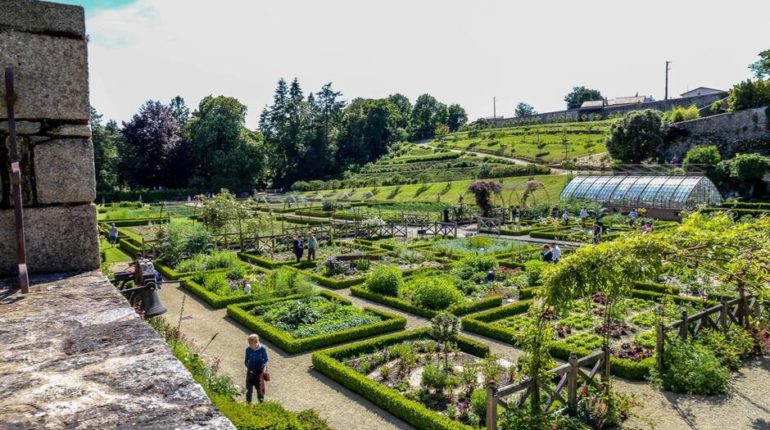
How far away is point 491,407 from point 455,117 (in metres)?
112

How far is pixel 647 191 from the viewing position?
124 ft

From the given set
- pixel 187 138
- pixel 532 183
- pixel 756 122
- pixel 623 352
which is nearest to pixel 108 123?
pixel 187 138

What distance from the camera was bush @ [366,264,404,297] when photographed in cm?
1725

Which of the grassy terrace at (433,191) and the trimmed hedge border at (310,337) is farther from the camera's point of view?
the grassy terrace at (433,191)

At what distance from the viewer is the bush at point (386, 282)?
1725 cm

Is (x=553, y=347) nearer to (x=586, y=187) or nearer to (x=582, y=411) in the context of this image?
(x=582, y=411)

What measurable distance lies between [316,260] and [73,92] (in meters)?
19.5

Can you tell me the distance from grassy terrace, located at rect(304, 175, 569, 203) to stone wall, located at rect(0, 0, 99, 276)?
1726 inches

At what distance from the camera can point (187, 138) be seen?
67062mm

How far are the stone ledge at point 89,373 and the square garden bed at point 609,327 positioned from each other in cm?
872

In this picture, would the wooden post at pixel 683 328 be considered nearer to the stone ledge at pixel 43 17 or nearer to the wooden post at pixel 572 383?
the wooden post at pixel 572 383

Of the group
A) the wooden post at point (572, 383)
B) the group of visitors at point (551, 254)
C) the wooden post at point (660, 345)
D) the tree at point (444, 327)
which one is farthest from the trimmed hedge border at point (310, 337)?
the group of visitors at point (551, 254)

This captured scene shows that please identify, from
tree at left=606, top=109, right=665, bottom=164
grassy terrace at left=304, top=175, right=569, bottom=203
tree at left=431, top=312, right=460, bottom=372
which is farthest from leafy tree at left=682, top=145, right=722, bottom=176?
tree at left=431, top=312, right=460, bottom=372

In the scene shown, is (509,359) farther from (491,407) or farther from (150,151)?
(150,151)
